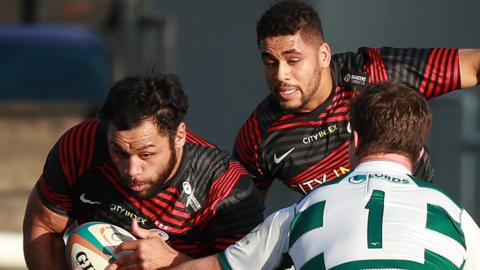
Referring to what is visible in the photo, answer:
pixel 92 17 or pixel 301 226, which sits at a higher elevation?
pixel 301 226

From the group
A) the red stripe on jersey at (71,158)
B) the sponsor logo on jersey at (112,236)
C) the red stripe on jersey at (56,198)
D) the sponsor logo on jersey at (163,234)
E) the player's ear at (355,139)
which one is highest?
the player's ear at (355,139)

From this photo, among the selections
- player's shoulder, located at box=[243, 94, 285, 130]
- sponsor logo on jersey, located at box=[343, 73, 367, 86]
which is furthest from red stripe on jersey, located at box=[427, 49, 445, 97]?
player's shoulder, located at box=[243, 94, 285, 130]

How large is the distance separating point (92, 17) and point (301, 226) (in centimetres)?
1039

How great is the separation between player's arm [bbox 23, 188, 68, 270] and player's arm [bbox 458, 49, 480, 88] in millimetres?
2227

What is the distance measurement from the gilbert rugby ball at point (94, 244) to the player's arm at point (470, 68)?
202 centimetres

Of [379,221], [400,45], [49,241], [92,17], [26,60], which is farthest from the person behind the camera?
[92,17]

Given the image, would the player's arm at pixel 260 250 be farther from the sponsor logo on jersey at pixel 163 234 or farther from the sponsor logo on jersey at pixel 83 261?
the sponsor logo on jersey at pixel 163 234

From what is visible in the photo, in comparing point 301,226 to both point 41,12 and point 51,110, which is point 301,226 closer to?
point 51,110

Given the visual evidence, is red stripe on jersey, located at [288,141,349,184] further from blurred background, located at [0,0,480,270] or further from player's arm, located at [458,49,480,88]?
blurred background, located at [0,0,480,270]

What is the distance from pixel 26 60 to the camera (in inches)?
534

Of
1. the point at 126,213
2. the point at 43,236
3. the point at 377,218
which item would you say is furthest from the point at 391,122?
the point at 43,236

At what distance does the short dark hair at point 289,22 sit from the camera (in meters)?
6.88

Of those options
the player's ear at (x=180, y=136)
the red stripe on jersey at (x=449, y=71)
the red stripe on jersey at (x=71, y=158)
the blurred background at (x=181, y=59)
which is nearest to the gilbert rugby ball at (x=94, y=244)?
the red stripe on jersey at (x=71, y=158)

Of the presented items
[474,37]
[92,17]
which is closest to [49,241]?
[474,37]
